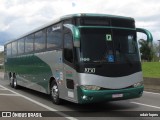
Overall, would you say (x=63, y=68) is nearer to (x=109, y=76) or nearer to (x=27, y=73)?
(x=109, y=76)

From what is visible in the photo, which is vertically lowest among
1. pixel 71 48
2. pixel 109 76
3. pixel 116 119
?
pixel 116 119

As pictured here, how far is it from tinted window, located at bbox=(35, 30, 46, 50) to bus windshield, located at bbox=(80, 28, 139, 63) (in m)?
4.22

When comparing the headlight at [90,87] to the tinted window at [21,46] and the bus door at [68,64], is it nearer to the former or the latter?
the bus door at [68,64]

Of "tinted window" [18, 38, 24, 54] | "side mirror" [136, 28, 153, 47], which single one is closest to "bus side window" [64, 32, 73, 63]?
"side mirror" [136, 28, 153, 47]

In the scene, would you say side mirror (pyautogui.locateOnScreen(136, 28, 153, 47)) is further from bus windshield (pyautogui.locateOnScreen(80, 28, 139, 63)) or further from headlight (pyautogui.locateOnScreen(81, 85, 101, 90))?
headlight (pyautogui.locateOnScreen(81, 85, 101, 90))

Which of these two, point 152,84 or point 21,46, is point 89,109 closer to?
point 21,46

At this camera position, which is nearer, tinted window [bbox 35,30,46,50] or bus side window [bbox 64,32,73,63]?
bus side window [bbox 64,32,73,63]

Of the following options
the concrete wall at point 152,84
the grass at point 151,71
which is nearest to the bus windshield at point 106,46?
the concrete wall at point 152,84

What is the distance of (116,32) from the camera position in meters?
12.2

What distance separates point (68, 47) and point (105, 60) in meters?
1.40

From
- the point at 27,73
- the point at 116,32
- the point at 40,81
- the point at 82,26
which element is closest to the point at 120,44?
the point at 116,32

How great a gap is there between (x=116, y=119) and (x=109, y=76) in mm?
1752

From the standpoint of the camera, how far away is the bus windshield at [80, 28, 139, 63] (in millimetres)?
11789

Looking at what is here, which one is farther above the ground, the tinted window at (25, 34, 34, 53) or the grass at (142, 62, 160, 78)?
the tinted window at (25, 34, 34, 53)
